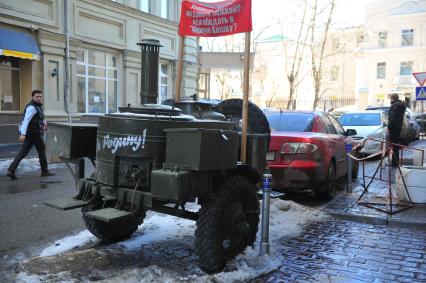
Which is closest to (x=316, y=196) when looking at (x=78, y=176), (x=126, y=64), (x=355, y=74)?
(x=78, y=176)

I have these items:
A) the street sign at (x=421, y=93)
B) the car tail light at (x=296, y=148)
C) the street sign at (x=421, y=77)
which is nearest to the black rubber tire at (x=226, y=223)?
the car tail light at (x=296, y=148)

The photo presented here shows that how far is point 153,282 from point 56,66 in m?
13.7

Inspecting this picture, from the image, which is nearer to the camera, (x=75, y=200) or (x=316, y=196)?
(x=75, y=200)

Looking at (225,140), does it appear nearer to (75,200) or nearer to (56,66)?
(75,200)

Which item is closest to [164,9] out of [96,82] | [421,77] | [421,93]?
[96,82]

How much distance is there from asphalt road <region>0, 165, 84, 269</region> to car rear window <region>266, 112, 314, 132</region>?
3.61m

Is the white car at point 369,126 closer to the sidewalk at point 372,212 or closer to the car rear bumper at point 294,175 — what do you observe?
the sidewalk at point 372,212

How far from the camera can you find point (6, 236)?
18.4 ft

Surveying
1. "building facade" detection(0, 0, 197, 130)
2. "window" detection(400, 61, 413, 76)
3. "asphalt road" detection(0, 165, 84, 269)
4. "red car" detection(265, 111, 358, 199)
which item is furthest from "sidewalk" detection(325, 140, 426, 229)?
A: "window" detection(400, 61, 413, 76)

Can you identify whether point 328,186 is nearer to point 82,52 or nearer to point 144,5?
point 82,52

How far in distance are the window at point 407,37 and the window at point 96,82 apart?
39.5 metres

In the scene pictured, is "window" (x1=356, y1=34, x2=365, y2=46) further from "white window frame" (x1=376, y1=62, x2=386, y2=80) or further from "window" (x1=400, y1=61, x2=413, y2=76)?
"window" (x1=400, y1=61, x2=413, y2=76)

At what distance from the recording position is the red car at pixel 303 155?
285 inches

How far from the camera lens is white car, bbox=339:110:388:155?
555 inches
